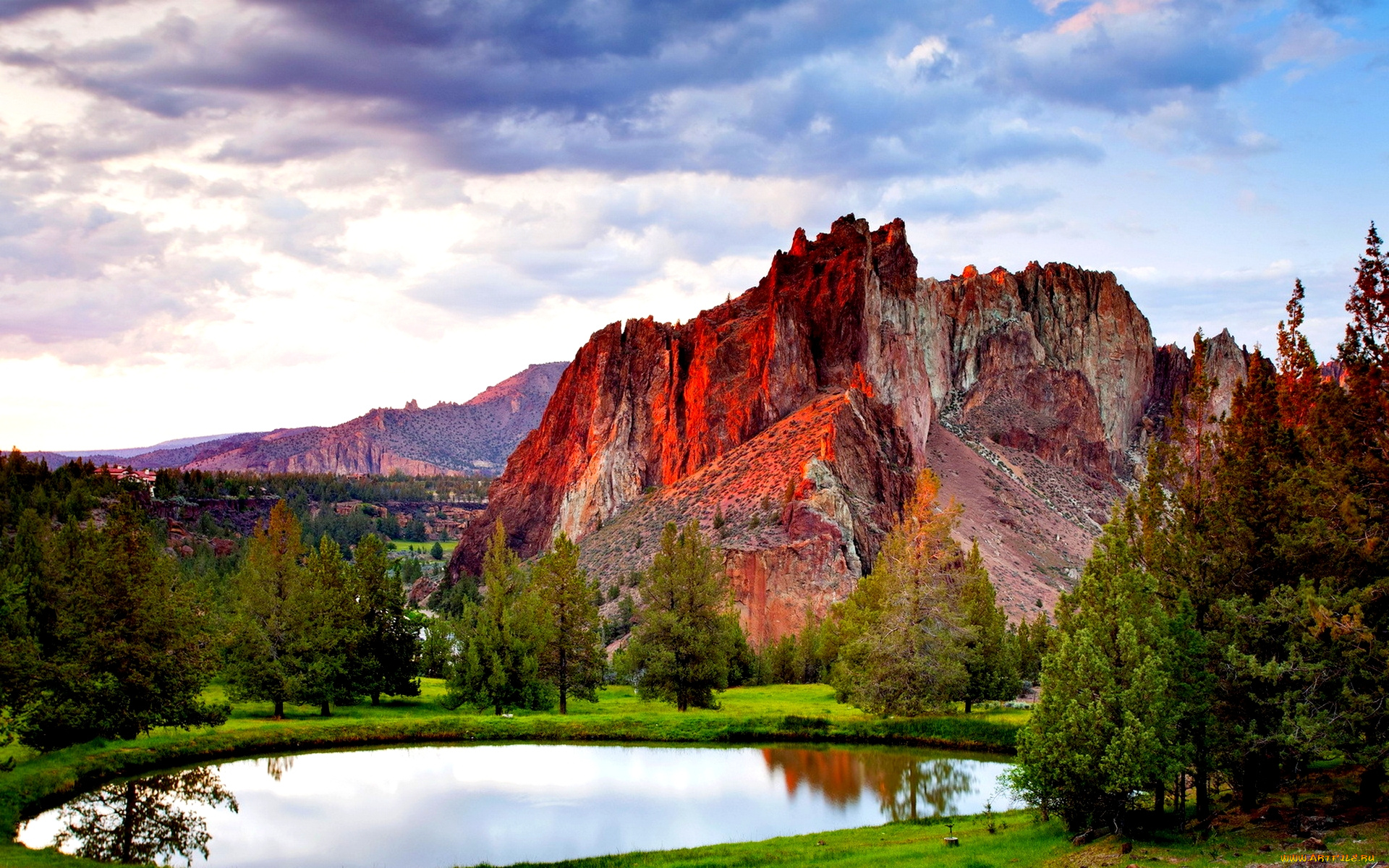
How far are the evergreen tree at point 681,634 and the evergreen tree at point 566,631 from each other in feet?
7.79

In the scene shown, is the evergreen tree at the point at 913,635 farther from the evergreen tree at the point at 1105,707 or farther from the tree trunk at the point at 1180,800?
the tree trunk at the point at 1180,800

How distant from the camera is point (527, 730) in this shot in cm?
4725

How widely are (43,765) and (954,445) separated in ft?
405

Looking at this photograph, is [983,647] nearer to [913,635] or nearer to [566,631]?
[913,635]

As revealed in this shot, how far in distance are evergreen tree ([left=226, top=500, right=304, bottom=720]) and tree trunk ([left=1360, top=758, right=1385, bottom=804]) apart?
4118 cm

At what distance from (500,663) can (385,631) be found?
8.05 meters

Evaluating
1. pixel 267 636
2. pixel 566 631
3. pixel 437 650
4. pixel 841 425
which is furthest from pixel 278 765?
pixel 841 425

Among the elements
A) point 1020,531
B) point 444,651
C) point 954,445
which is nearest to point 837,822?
point 444,651

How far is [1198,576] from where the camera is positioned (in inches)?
1112

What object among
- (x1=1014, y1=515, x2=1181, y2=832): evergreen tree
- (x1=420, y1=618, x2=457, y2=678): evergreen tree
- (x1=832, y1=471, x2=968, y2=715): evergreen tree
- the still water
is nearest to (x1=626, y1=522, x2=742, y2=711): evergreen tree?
(x1=832, y1=471, x2=968, y2=715): evergreen tree

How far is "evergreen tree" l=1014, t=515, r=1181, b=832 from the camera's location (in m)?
24.3

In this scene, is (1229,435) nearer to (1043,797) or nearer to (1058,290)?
(1043,797)

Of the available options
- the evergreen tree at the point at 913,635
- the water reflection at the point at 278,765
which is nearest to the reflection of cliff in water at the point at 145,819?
the water reflection at the point at 278,765

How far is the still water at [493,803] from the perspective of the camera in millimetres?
29734
